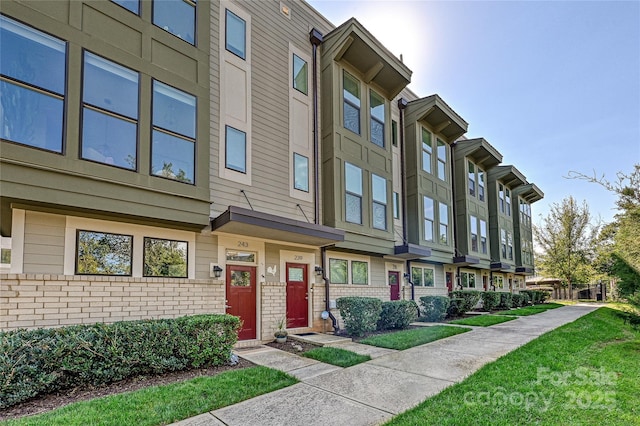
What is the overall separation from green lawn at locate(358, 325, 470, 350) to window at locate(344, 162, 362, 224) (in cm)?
378

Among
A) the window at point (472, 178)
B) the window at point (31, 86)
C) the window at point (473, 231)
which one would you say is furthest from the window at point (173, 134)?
the window at point (472, 178)

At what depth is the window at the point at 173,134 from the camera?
7199 millimetres

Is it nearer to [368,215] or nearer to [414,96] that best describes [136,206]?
[368,215]

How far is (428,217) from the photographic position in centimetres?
1588

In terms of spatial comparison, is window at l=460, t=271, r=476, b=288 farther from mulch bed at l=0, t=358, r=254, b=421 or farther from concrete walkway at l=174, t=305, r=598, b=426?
mulch bed at l=0, t=358, r=254, b=421

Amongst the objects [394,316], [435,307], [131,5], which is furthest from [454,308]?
[131,5]

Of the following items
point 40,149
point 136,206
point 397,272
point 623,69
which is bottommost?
point 397,272

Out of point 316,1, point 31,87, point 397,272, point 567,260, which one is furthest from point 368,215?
point 567,260

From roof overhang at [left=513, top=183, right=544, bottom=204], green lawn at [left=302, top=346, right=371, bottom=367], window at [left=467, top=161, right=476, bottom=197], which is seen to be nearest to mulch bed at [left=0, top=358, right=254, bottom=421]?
green lawn at [left=302, top=346, right=371, bottom=367]

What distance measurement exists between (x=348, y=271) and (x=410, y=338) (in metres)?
3.56

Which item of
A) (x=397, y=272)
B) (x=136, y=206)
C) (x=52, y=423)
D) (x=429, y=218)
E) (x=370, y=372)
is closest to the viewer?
(x=52, y=423)

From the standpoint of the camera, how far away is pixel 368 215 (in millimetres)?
12086

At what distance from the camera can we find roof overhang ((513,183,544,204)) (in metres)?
28.0

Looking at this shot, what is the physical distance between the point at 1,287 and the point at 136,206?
7.30 feet
